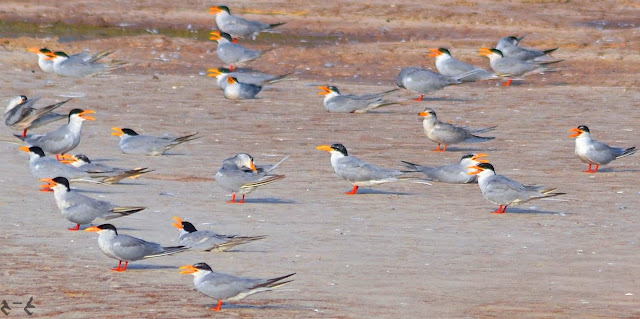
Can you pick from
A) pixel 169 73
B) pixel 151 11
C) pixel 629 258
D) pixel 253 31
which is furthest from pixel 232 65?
pixel 629 258

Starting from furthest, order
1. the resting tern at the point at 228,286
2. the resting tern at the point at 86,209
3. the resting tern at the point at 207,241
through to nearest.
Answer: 1. the resting tern at the point at 86,209
2. the resting tern at the point at 207,241
3. the resting tern at the point at 228,286

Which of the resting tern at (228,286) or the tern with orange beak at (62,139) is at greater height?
the resting tern at (228,286)

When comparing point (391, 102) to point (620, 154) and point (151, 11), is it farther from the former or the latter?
point (151, 11)

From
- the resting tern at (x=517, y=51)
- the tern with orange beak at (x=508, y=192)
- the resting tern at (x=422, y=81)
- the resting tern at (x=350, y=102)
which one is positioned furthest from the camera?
the resting tern at (x=517, y=51)

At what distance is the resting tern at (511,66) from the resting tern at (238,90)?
4670mm

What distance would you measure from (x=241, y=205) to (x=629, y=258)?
13.5ft

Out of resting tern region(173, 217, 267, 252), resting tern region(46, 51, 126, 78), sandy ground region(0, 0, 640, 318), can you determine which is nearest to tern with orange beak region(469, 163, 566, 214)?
sandy ground region(0, 0, 640, 318)

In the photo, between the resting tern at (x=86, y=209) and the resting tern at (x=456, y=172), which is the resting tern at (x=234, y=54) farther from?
the resting tern at (x=86, y=209)

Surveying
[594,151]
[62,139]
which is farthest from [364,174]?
[62,139]

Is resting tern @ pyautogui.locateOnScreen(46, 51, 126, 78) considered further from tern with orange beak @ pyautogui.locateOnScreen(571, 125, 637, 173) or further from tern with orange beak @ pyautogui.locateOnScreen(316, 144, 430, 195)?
tern with orange beak @ pyautogui.locateOnScreen(571, 125, 637, 173)

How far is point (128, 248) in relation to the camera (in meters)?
9.23

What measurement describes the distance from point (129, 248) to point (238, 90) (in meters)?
10.9

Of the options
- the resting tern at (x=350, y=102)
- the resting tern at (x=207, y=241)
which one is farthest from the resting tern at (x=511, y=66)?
the resting tern at (x=207, y=241)

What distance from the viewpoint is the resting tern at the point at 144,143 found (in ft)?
48.9
